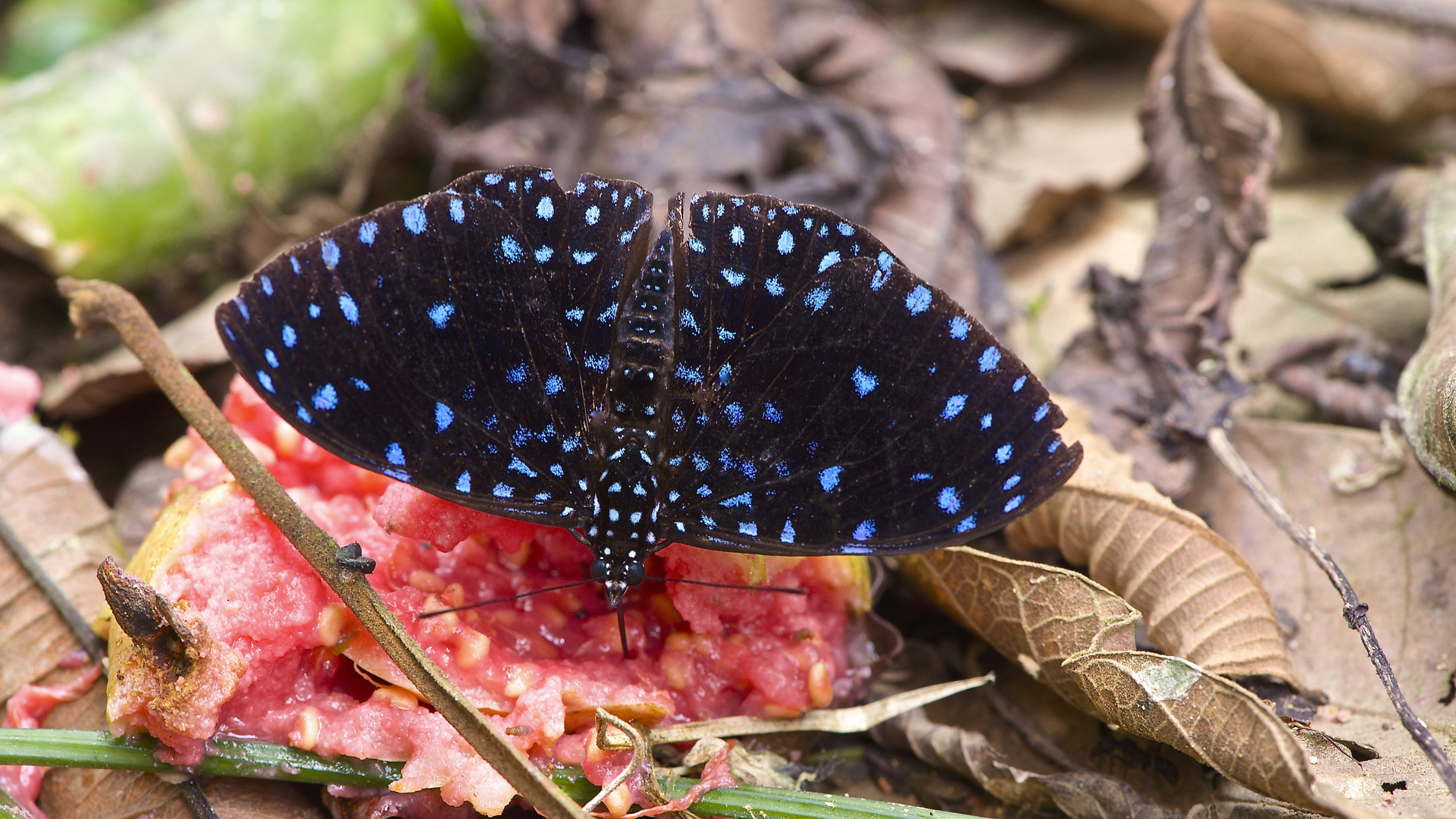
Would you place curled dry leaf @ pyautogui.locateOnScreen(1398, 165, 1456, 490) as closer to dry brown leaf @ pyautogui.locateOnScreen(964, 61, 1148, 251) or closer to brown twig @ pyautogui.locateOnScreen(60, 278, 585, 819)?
dry brown leaf @ pyautogui.locateOnScreen(964, 61, 1148, 251)

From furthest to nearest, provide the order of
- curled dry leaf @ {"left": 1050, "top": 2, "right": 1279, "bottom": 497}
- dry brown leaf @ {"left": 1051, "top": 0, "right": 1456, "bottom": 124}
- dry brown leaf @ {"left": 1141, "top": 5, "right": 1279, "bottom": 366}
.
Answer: dry brown leaf @ {"left": 1051, "top": 0, "right": 1456, "bottom": 124} < dry brown leaf @ {"left": 1141, "top": 5, "right": 1279, "bottom": 366} < curled dry leaf @ {"left": 1050, "top": 2, "right": 1279, "bottom": 497}

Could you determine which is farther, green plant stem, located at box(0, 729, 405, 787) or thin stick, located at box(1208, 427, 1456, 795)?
green plant stem, located at box(0, 729, 405, 787)

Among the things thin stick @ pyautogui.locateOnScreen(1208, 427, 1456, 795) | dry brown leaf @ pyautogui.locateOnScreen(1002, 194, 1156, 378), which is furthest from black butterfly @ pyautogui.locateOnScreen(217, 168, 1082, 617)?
dry brown leaf @ pyautogui.locateOnScreen(1002, 194, 1156, 378)

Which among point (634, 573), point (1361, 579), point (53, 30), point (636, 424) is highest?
point (53, 30)

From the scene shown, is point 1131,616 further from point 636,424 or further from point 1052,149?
point 1052,149

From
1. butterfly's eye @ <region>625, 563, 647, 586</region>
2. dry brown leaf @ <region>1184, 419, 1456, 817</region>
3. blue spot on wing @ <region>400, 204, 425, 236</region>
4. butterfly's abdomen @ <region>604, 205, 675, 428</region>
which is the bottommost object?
dry brown leaf @ <region>1184, 419, 1456, 817</region>

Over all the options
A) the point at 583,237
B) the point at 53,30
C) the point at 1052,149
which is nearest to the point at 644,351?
the point at 583,237

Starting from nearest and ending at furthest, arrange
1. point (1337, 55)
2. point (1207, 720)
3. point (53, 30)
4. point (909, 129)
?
point (1207, 720) < point (1337, 55) < point (909, 129) < point (53, 30)

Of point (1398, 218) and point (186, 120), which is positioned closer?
point (1398, 218)
